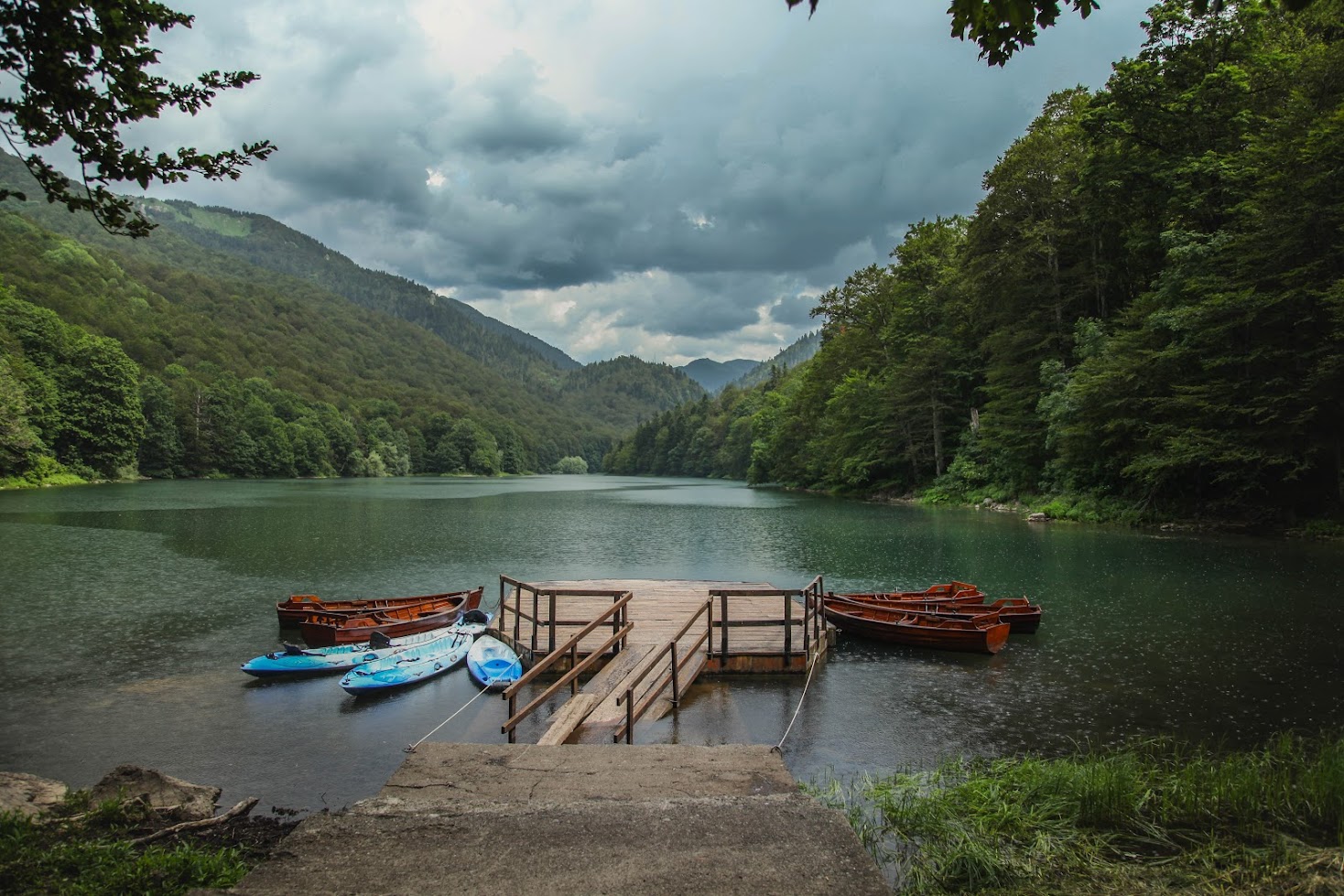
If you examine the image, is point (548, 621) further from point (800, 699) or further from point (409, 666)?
point (800, 699)

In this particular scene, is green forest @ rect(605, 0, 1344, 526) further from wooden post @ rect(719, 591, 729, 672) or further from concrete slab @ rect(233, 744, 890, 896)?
concrete slab @ rect(233, 744, 890, 896)

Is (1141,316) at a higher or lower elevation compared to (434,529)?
higher

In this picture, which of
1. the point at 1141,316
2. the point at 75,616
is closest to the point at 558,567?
the point at 75,616

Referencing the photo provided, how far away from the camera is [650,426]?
634ft

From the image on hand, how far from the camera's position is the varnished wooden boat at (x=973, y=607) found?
1650cm

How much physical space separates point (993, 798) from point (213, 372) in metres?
148

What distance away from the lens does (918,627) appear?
15.7 meters

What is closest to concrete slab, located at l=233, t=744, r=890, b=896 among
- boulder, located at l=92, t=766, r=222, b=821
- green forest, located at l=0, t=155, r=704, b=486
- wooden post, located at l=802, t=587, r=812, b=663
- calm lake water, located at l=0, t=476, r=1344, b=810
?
boulder, located at l=92, t=766, r=222, b=821

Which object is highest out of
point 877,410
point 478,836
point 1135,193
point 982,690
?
point 1135,193

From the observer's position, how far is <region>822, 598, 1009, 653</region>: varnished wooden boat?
15.2m

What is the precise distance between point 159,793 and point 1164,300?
38.5 metres

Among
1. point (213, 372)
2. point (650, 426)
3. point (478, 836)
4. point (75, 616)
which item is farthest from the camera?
point (650, 426)

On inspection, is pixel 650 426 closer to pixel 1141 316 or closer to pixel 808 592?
pixel 1141 316

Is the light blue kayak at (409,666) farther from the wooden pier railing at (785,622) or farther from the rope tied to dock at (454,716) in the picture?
the wooden pier railing at (785,622)
